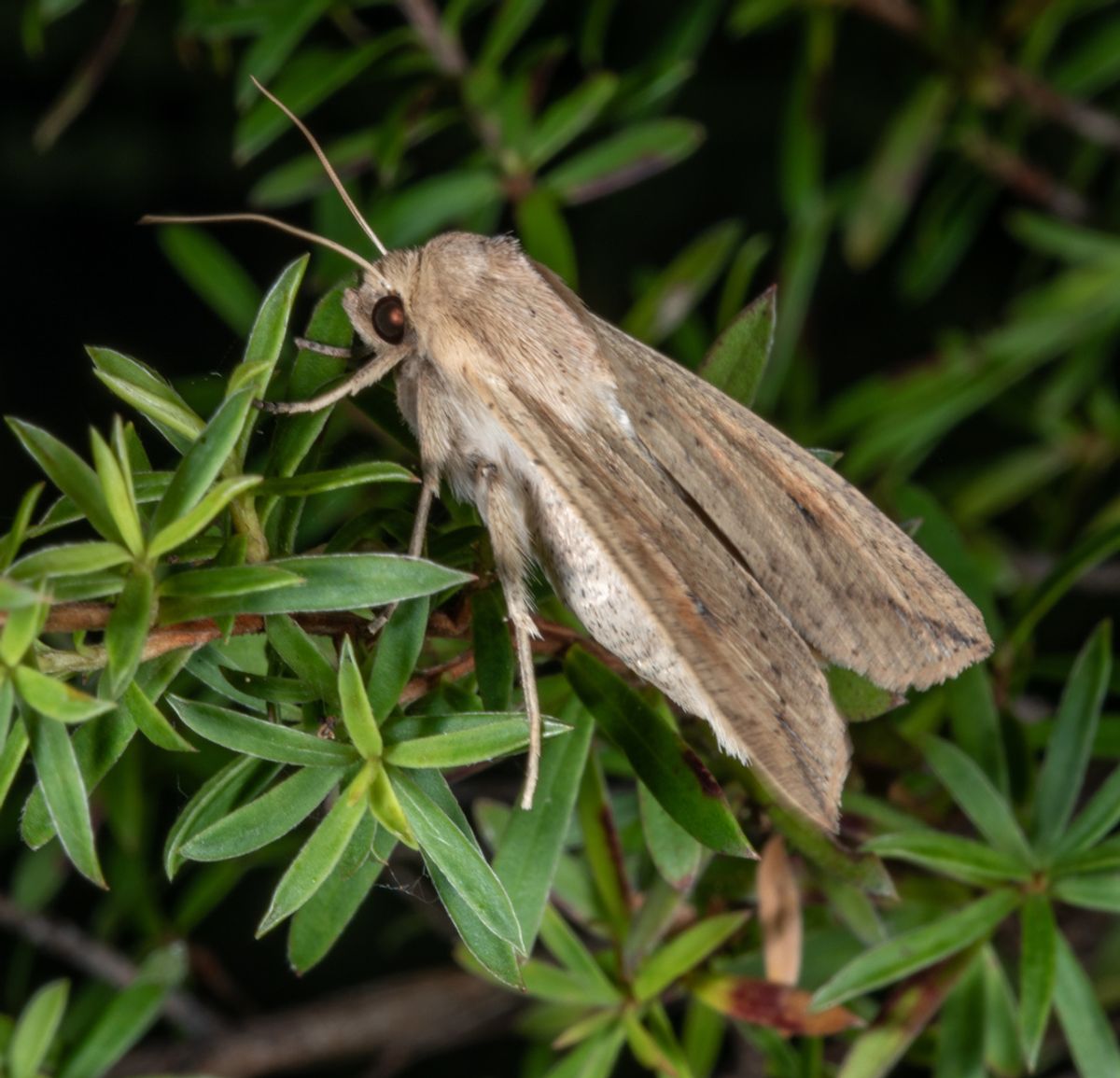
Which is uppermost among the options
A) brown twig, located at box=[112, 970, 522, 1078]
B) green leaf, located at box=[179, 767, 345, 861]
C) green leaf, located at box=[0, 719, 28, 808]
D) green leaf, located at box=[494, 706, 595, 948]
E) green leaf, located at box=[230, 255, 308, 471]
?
green leaf, located at box=[230, 255, 308, 471]

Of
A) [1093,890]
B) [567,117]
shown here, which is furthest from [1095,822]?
[567,117]

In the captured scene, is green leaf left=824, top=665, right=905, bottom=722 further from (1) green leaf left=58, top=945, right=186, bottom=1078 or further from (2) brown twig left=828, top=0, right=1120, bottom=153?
(2) brown twig left=828, top=0, right=1120, bottom=153

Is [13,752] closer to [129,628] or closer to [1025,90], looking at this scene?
[129,628]

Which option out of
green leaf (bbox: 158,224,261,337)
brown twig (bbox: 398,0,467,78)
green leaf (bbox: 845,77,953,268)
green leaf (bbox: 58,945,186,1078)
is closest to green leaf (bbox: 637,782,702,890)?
green leaf (bbox: 58,945,186,1078)

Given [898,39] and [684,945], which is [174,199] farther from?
[684,945]

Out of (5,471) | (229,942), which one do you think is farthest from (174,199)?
(229,942)

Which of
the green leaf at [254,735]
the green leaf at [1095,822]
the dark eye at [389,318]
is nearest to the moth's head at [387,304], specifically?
the dark eye at [389,318]

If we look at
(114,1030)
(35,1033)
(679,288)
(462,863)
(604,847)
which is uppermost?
(679,288)

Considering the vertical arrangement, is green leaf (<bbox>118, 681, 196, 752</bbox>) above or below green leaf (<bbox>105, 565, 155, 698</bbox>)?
below
